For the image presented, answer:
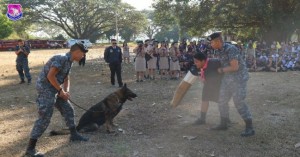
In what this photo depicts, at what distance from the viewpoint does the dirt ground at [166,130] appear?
619 cm

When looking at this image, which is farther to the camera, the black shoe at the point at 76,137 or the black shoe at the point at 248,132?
the black shoe at the point at 248,132

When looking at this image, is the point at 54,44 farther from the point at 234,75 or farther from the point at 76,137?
the point at 234,75

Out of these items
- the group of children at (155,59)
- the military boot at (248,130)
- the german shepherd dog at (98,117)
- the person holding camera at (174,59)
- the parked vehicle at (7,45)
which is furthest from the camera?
the parked vehicle at (7,45)

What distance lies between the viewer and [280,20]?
24.0 m

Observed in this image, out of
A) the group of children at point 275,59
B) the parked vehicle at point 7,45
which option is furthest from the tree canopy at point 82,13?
the group of children at point 275,59

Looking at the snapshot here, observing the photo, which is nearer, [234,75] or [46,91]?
[46,91]

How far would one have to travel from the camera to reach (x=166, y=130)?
747 centimetres

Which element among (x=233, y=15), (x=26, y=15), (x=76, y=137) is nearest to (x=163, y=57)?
(x=76, y=137)

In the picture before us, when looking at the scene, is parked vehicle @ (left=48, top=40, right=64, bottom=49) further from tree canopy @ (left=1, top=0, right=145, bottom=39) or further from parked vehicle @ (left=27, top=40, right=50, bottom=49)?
Result: tree canopy @ (left=1, top=0, right=145, bottom=39)

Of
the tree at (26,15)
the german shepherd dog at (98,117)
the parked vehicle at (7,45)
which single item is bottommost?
the german shepherd dog at (98,117)

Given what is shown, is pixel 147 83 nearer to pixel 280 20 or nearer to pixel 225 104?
pixel 225 104

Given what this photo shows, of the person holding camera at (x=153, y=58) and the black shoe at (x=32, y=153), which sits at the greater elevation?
the person holding camera at (x=153, y=58)

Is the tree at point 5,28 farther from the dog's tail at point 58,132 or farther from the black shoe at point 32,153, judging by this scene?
the black shoe at point 32,153

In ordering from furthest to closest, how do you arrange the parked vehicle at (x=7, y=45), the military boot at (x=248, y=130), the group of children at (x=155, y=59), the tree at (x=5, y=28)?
1. the tree at (x=5, y=28)
2. the parked vehicle at (x=7, y=45)
3. the group of children at (x=155, y=59)
4. the military boot at (x=248, y=130)
